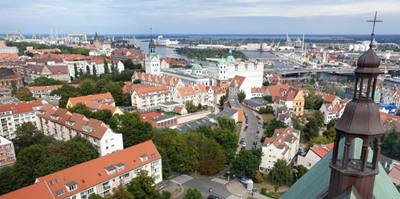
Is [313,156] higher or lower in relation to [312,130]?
higher

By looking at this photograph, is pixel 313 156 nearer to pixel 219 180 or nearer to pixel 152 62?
pixel 219 180

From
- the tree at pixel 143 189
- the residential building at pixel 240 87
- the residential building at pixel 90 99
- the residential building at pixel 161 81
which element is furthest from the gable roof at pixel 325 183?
the residential building at pixel 240 87

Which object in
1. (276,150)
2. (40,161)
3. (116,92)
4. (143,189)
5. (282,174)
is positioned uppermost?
(116,92)

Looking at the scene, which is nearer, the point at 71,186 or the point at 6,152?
the point at 71,186

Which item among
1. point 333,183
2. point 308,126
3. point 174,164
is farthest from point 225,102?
point 333,183


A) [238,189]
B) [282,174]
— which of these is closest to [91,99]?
[238,189]

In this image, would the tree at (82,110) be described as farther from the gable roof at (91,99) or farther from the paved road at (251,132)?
the paved road at (251,132)

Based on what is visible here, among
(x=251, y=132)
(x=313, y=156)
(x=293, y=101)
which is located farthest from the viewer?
(x=293, y=101)

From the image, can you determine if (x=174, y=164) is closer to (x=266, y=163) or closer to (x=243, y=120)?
(x=266, y=163)
